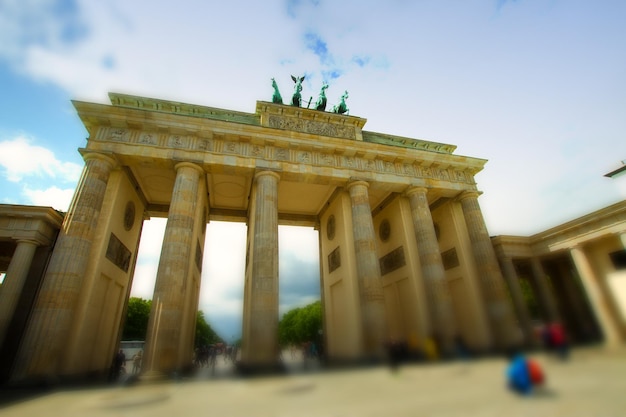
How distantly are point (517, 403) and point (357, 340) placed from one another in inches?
445

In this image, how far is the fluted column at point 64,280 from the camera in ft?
32.9

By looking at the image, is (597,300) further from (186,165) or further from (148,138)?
(148,138)

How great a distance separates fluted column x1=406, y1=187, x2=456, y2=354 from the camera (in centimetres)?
1407

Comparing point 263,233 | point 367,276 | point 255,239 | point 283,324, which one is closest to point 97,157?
point 255,239

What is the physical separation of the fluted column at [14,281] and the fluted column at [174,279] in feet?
17.7

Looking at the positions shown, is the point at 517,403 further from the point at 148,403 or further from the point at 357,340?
the point at 357,340

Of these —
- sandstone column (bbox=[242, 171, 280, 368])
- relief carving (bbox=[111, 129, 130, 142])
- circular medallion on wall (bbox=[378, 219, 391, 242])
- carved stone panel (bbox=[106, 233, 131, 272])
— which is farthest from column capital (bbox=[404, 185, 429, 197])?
carved stone panel (bbox=[106, 233, 131, 272])

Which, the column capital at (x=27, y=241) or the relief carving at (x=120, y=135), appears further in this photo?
→ the relief carving at (x=120, y=135)

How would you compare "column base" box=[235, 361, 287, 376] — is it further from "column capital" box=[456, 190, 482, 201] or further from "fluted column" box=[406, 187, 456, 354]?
"column capital" box=[456, 190, 482, 201]

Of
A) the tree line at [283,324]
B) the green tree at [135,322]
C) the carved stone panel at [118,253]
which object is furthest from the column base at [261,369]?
the green tree at [135,322]

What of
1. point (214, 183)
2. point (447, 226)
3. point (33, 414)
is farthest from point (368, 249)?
point (33, 414)

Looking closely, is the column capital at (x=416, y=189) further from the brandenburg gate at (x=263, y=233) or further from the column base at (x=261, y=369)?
the column base at (x=261, y=369)

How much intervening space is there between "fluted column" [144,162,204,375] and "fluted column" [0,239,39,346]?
540 cm

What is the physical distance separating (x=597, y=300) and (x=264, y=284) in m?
11.3
